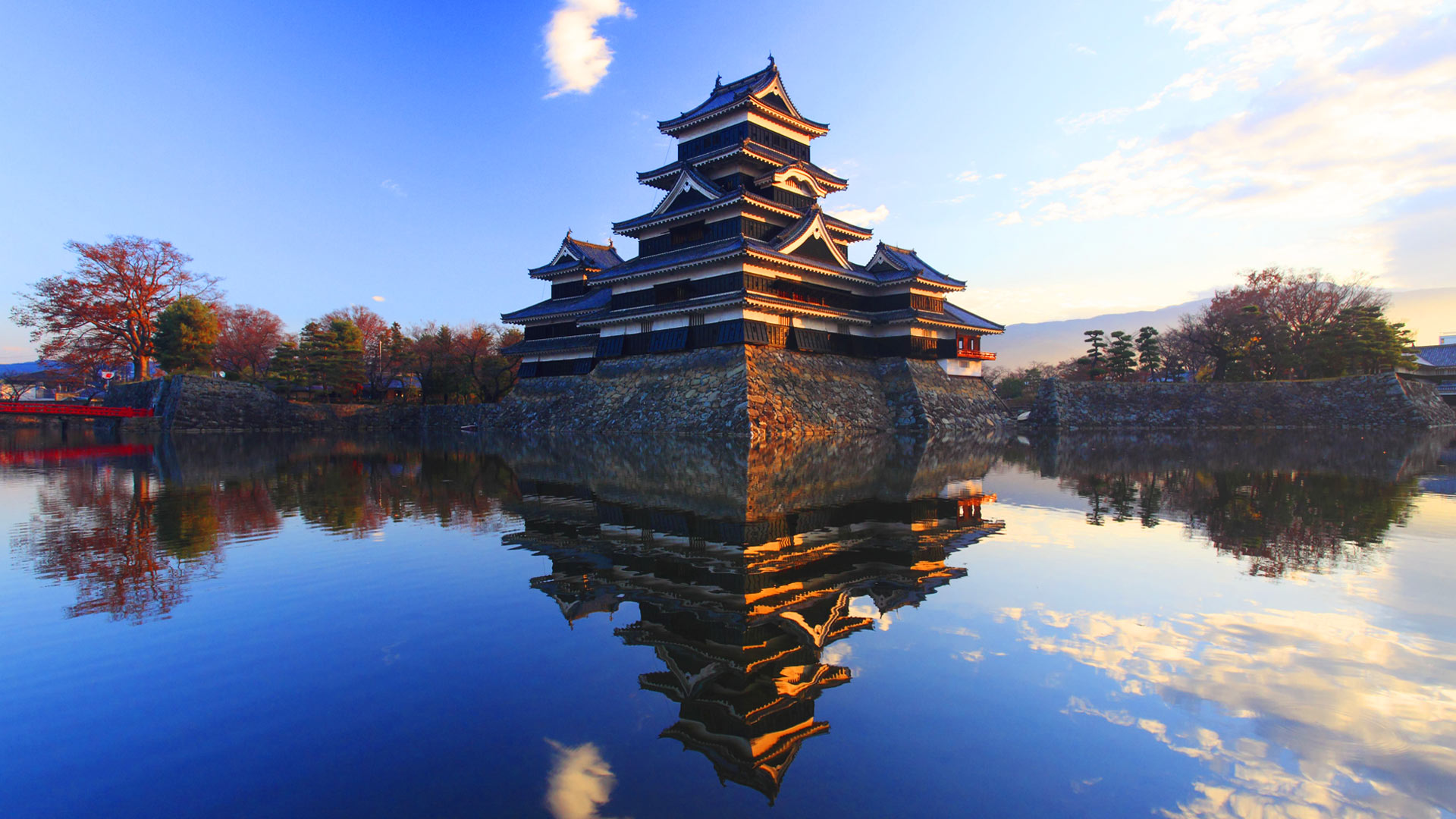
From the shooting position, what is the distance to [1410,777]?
2.54 meters

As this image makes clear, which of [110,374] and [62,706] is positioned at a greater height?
[110,374]

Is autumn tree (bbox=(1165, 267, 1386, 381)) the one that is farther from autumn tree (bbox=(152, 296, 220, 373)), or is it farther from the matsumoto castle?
autumn tree (bbox=(152, 296, 220, 373))

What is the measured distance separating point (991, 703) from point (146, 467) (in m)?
20.7

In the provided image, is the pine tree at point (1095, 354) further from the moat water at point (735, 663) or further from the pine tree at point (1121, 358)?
the moat water at point (735, 663)

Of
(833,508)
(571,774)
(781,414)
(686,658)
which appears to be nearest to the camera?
(571,774)

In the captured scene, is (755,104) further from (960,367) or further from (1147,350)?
(1147,350)

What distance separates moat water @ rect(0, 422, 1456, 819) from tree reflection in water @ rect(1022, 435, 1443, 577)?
0.10 meters

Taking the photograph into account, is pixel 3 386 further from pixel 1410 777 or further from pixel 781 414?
pixel 1410 777

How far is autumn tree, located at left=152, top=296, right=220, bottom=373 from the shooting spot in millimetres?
41938

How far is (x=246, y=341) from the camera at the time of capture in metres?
55.9

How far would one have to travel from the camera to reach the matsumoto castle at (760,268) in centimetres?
2812

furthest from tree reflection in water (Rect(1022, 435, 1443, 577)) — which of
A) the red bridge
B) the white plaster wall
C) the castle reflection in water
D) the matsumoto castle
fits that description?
the red bridge

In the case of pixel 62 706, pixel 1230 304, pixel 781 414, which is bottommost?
pixel 62 706

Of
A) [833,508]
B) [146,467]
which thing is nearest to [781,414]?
[833,508]
